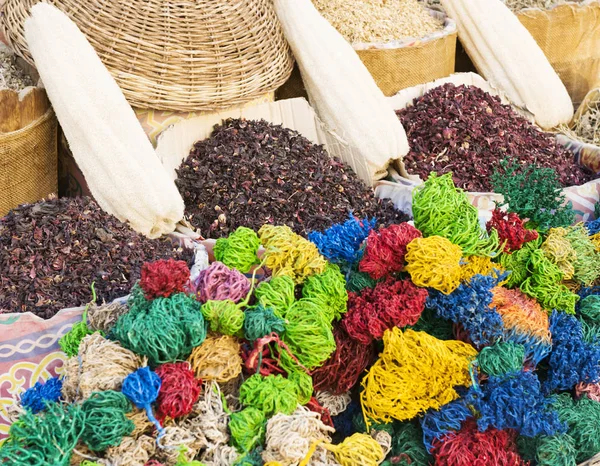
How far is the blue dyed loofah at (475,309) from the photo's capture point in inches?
47.6

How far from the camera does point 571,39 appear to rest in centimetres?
274

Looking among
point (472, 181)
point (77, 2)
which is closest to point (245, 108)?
point (77, 2)

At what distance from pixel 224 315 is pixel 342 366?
27 cm

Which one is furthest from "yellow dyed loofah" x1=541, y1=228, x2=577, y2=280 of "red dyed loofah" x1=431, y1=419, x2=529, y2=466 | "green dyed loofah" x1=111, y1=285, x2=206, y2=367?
"green dyed loofah" x1=111, y1=285, x2=206, y2=367

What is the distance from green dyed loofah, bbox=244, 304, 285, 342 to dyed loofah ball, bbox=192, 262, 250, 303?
46mm

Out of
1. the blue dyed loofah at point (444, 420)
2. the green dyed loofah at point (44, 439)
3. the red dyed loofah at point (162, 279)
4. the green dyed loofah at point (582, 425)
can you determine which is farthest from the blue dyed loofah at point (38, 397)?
the green dyed loofah at point (582, 425)

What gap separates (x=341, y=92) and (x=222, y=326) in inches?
46.1

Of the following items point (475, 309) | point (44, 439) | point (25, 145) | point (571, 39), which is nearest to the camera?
point (44, 439)

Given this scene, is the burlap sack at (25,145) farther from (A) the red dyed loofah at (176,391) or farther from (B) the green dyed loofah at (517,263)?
(B) the green dyed loofah at (517,263)

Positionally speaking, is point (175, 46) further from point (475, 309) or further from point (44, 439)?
point (44, 439)

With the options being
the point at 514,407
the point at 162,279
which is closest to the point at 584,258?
the point at 514,407

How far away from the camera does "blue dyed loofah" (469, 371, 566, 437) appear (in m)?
1.12

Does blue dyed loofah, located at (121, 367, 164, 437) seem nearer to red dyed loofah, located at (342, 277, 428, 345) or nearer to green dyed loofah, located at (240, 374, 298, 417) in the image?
green dyed loofah, located at (240, 374, 298, 417)

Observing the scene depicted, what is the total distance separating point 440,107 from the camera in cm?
223
